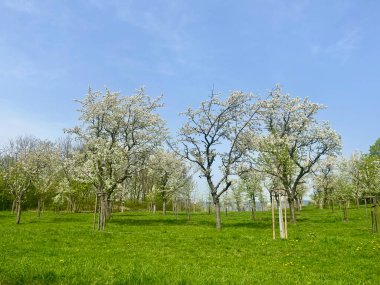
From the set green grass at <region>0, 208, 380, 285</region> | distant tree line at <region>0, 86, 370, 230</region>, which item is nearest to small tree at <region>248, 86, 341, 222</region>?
distant tree line at <region>0, 86, 370, 230</region>

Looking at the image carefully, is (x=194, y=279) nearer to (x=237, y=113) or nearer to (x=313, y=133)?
(x=237, y=113)

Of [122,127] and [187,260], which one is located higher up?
[122,127]

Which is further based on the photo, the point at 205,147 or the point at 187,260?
the point at 205,147

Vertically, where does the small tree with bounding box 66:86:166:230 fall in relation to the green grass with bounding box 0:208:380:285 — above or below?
above

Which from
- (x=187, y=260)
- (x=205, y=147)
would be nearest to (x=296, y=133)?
(x=205, y=147)

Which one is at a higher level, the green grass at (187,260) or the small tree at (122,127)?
the small tree at (122,127)

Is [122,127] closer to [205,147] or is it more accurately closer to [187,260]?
[205,147]

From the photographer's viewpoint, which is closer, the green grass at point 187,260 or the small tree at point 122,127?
the green grass at point 187,260

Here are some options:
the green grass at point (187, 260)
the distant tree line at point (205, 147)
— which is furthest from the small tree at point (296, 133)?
the green grass at point (187, 260)

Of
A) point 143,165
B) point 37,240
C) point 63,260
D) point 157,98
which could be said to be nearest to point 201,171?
point 143,165

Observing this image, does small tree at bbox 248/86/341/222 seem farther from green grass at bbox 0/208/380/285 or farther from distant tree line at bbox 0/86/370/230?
green grass at bbox 0/208/380/285

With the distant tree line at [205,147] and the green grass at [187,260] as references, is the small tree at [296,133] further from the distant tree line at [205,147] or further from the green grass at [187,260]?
the green grass at [187,260]

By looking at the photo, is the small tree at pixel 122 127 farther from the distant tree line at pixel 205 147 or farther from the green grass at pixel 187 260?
the green grass at pixel 187 260

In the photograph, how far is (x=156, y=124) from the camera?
44.4 m
